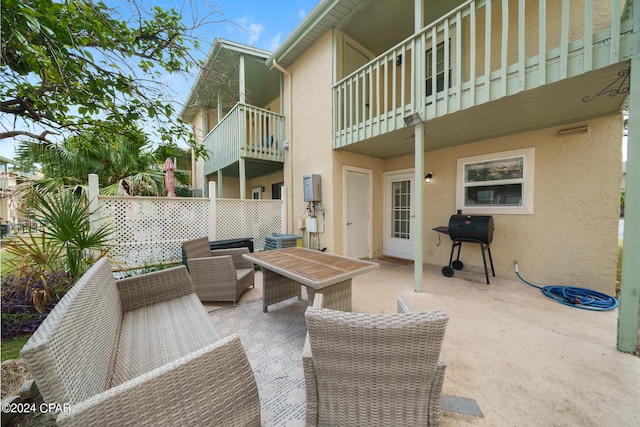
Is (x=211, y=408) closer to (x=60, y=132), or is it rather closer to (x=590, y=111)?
(x=60, y=132)

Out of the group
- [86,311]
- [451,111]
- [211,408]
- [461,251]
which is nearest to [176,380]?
[211,408]

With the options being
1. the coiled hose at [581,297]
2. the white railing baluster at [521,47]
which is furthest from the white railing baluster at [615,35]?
the coiled hose at [581,297]

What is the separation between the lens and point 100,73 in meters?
2.19

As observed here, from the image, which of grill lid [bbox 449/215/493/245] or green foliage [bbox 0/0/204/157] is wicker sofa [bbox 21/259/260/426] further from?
grill lid [bbox 449/215/493/245]

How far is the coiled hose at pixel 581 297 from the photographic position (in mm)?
2900

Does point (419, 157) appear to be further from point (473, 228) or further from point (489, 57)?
point (473, 228)

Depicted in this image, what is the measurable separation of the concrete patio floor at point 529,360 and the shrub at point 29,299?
1.96 meters

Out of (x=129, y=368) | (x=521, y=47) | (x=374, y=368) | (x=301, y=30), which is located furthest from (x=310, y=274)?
(x=301, y=30)

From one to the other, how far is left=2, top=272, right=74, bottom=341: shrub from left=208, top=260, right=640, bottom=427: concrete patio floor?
6.43ft

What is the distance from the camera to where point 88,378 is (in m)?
1.03

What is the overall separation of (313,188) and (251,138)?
7.26 ft

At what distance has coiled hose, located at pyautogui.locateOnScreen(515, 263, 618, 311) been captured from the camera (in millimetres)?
2900

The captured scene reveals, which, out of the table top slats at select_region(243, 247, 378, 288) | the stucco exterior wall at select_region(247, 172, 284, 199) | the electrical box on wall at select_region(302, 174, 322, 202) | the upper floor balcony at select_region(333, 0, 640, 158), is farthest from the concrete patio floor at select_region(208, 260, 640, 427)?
the stucco exterior wall at select_region(247, 172, 284, 199)

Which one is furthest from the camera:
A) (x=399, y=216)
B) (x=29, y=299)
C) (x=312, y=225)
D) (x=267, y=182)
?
(x=267, y=182)
